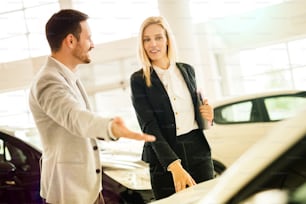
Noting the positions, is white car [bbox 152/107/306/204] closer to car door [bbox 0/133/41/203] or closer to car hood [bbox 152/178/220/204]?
car hood [bbox 152/178/220/204]

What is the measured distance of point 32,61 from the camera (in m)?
1.04

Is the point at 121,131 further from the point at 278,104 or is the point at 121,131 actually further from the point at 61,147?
the point at 278,104

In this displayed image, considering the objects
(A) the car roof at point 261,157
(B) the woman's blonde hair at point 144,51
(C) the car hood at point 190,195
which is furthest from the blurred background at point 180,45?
(A) the car roof at point 261,157

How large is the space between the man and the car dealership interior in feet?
1.07

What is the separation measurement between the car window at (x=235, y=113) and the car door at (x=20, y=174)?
17.1 inches

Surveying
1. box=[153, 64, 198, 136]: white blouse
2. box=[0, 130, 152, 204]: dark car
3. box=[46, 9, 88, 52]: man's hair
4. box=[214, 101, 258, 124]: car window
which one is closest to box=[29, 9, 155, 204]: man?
box=[46, 9, 88, 52]: man's hair

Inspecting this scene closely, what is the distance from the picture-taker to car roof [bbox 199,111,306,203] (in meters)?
0.30

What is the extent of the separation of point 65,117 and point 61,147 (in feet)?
0.19

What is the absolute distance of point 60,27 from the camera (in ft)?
1.81

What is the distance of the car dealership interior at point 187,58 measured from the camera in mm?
998

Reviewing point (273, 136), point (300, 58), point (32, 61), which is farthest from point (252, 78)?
point (273, 136)

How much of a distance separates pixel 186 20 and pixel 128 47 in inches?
10.4

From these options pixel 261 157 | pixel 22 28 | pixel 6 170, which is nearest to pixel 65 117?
pixel 261 157

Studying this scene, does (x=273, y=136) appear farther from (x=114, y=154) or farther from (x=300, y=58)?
(x=300, y=58)
